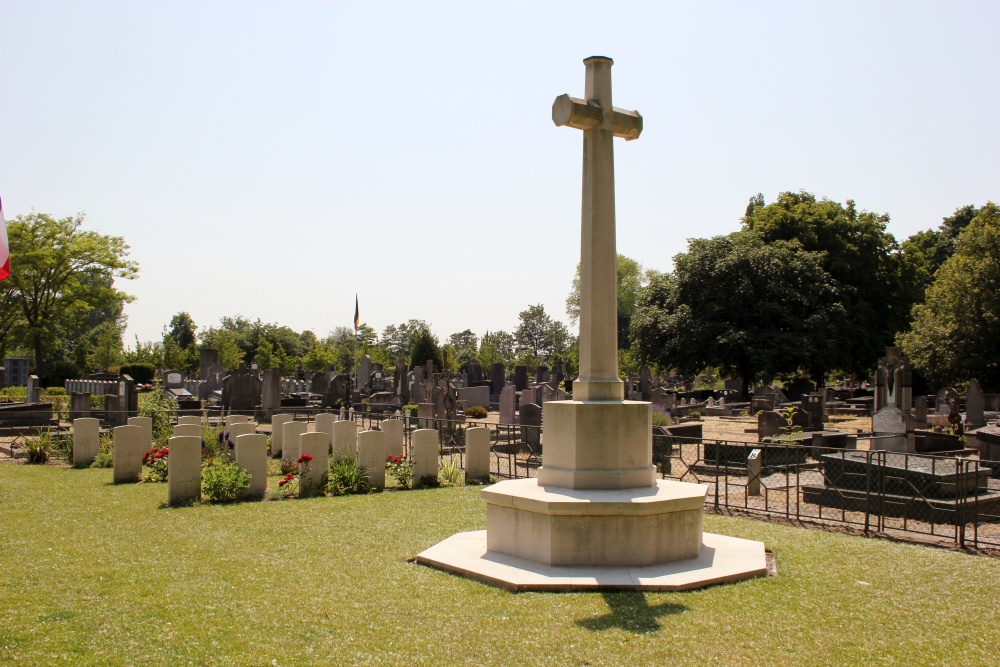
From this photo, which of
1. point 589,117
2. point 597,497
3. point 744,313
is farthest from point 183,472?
point 744,313

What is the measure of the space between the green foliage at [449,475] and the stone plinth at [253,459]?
3134 mm

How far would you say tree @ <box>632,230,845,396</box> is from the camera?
38.3 meters

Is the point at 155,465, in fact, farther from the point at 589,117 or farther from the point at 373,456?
the point at 589,117

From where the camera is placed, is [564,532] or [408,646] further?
[564,532]

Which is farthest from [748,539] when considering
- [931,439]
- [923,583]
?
[931,439]

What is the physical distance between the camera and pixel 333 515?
35.4 feet

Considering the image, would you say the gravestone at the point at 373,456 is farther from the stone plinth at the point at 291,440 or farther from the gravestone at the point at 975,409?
the gravestone at the point at 975,409

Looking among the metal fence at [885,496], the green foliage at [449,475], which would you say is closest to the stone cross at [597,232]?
the metal fence at [885,496]

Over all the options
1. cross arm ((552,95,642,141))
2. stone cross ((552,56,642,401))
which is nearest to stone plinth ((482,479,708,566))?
stone cross ((552,56,642,401))

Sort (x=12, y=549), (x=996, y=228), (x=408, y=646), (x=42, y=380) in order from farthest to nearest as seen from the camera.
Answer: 1. (x=42, y=380)
2. (x=996, y=228)
3. (x=12, y=549)
4. (x=408, y=646)

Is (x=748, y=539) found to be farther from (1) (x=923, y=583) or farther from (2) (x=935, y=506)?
(2) (x=935, y=506)

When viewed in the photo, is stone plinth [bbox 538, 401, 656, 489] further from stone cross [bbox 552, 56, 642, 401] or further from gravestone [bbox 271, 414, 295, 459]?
gravestone [bbox 271, 414, 295, 459]

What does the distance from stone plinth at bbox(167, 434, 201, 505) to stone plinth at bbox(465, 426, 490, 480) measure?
Answer: 4628mm

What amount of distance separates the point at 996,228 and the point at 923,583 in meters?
33.0
